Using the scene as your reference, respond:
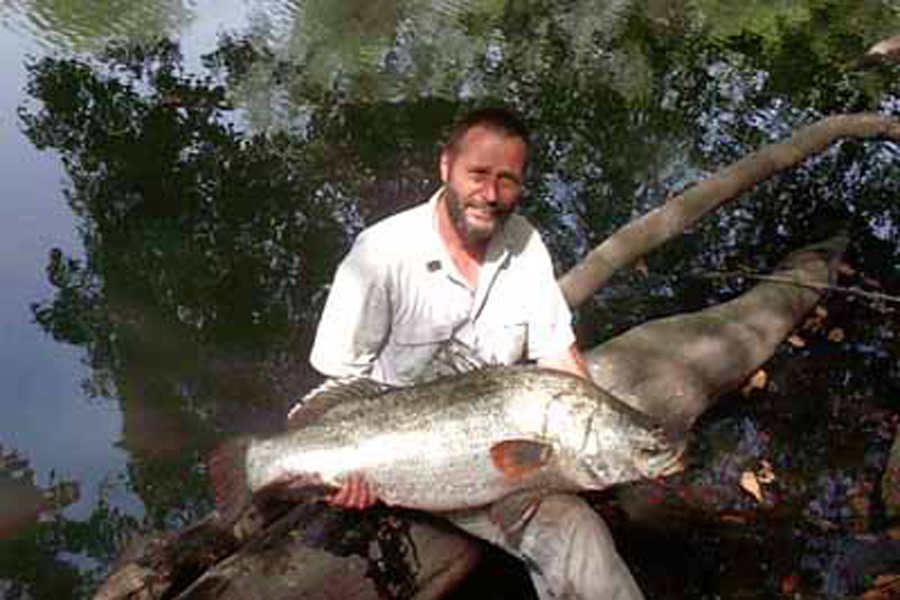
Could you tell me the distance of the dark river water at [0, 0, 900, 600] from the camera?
21.3 ft

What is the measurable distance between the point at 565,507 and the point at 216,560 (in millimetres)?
1911

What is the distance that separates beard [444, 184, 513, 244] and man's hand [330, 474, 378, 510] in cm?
117

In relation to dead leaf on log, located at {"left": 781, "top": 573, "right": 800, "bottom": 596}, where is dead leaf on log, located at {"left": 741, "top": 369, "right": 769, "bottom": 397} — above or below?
above

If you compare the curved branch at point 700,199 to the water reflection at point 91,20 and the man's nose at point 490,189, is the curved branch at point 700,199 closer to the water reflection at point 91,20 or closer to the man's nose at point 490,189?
the man's nose at point 490,189

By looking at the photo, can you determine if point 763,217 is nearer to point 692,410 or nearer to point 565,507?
point 692,410

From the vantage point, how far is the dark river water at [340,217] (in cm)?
650

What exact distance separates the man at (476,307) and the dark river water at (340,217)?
178cm

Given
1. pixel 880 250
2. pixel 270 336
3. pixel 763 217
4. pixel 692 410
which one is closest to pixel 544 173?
pixel 763 217

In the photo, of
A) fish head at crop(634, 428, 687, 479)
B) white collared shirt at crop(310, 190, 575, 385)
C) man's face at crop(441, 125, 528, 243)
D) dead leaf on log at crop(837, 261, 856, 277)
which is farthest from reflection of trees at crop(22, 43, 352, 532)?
dead leaf on log at crop(837, 261, 856, 277)

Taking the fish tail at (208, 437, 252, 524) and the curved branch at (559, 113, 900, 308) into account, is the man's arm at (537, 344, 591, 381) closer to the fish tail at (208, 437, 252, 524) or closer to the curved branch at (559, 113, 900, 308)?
the fish tail at (208, 437, 252, 524)

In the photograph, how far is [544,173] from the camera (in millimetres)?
11773

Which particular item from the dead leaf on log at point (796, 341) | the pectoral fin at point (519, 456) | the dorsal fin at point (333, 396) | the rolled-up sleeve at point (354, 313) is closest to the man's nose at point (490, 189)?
the rolled-up sleeve at point (354, 313)

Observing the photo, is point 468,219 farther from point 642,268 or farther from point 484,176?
point 642,268

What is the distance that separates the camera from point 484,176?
4094 millimetres
